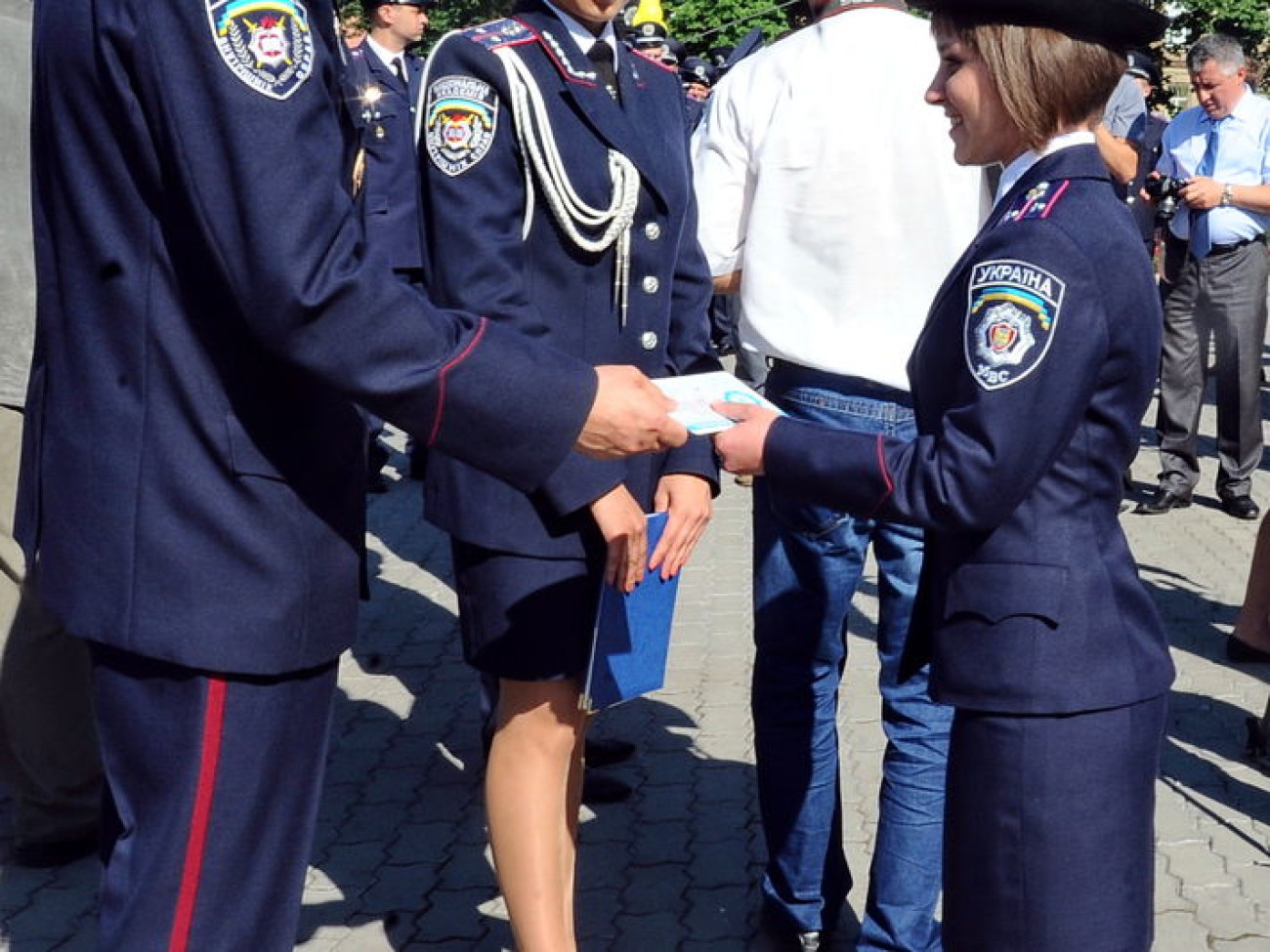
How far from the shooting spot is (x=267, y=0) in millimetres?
1946

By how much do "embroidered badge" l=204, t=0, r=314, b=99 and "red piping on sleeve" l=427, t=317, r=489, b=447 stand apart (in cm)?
39

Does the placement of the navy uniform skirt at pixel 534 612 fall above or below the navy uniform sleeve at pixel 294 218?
below

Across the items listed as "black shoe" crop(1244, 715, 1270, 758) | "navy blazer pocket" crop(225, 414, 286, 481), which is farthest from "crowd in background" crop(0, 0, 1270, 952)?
"black shoe" crop(1244, 715, 1270, 758)

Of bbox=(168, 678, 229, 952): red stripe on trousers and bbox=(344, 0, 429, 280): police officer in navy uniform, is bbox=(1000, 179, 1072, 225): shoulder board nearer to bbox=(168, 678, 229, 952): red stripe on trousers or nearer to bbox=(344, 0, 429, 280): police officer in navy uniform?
bbox=(168, 678, 229, 952): red stripe on trousers

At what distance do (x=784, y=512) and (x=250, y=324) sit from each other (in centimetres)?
157

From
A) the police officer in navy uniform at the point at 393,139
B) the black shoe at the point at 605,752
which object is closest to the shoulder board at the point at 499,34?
the black shoe at the point at 605,752

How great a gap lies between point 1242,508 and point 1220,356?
2.40 ft

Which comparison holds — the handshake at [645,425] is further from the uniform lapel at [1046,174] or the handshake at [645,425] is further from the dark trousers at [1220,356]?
the dark trousers at [1220,356]

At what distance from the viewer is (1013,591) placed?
88.3 inches

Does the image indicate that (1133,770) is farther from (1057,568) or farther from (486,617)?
(486,617)

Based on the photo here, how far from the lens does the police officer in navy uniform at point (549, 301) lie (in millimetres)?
2840

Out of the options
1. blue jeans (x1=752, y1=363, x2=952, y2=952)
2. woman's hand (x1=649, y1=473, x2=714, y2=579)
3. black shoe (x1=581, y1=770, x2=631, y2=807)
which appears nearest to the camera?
woman's hand (x1=649, y1=473, x2=714, y2=579)

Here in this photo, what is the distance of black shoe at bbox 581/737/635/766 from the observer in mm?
4570

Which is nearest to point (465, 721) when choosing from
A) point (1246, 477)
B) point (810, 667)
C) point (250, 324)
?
point (810, 667)
